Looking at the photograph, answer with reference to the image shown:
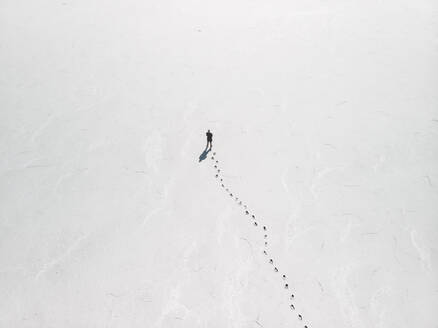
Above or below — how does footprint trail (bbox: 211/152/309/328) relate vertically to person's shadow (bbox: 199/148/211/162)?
below

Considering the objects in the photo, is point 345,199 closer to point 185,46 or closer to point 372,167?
point 372,167

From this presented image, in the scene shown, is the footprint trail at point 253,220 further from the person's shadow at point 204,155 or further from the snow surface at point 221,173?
the person's shadow at point 204,155

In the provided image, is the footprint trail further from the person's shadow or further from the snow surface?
the person's shadow

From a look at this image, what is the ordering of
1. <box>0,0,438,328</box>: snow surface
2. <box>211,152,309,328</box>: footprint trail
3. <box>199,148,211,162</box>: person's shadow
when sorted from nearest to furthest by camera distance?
1. <box>211,152,309,328</box>: footprint trail
2. <box>0,0,438,328</box>: snow surface
3. <box>199,148,211,162</box>: person's shadow

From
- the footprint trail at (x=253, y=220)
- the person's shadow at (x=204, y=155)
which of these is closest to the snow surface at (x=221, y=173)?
the footprint trail at (x=253, y=220)

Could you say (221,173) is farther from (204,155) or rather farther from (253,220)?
(253,220)

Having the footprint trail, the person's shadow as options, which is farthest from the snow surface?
A: the person's shadow

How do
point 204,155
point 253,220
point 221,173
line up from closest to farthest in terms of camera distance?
point 253,220
point 221,173
point 204,155

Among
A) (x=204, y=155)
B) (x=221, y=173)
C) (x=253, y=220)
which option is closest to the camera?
(x=253, y=220)

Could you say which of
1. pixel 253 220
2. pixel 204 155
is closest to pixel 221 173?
pixel 204 155
